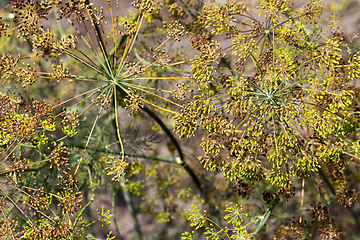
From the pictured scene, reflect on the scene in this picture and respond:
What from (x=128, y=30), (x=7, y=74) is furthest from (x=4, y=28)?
(x=128, y=30)

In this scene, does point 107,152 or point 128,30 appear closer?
point 128,30

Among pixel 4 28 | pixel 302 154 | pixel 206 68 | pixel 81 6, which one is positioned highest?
pixel 4 28

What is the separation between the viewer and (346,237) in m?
5.03

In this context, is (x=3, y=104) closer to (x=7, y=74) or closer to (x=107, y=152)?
(x=7, y=74)

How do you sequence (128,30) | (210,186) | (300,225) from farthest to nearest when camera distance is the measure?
(210,186)
(300,225)
(128,30)

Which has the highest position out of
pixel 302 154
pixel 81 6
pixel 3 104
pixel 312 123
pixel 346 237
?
pixel 81 6

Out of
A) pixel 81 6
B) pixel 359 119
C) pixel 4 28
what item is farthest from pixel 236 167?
pixel 4 28

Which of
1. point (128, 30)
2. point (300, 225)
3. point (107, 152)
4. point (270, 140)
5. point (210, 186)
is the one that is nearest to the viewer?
point (128, 30)

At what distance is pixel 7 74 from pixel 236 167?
173 centimetres

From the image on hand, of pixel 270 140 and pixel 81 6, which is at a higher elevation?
pixel 81 6

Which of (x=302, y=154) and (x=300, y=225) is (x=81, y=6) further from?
(x=300, y=225)

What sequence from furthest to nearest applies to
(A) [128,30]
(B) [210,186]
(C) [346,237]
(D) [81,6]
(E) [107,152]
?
(C) [346,237]
(B) [210,186]
(E) [107,152]
(A) [128,30]
(D) [81,6]

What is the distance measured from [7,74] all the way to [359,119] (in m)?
2.54

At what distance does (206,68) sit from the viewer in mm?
1785
